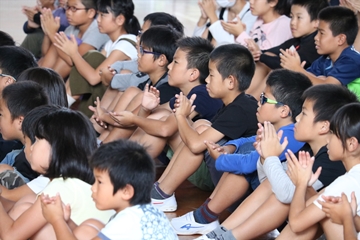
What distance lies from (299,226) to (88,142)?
0.70 meters

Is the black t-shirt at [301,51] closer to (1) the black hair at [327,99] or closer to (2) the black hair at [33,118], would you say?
(1) the black hair at [327,99]

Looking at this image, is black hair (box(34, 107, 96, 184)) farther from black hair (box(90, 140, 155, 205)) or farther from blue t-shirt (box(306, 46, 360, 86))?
blue t-shirt (box(306, 46, 360, 86))

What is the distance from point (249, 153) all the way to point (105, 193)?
0.89m

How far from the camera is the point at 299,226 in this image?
217 centimetres

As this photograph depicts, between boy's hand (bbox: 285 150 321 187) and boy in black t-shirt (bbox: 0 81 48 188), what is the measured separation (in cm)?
107

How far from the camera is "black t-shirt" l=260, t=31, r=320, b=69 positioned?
361 centimetres

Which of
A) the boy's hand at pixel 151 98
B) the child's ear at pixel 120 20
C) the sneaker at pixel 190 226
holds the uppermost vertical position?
the boy's hand at pixel 151 98

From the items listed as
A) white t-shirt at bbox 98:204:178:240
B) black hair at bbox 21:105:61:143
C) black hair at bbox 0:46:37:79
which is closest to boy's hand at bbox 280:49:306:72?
black hair at bbox 0:46:37:79

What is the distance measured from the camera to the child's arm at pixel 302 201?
2.15m

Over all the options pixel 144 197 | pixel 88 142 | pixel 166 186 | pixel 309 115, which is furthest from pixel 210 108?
pixel 144 197

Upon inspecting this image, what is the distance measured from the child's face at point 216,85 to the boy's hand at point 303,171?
0.75 m

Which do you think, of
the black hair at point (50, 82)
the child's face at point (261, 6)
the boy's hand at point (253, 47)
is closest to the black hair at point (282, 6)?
the child's face at point (261, 6)

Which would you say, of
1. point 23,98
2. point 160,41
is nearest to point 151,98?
point 160,41

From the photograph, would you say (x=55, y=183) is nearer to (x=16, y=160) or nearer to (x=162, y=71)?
(x=16, y=160)
